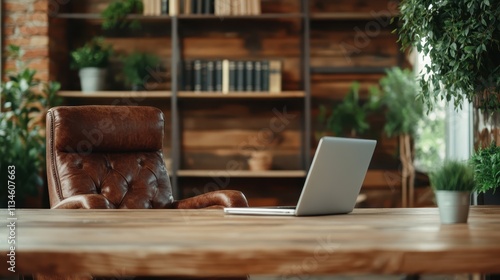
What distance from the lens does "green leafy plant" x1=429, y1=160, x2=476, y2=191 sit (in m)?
1.71

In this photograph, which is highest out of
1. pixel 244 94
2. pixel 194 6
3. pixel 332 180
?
pixel 194 6

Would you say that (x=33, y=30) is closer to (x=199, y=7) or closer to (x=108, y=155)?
(x=199, y=7)

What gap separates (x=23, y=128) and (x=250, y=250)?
3852 mm

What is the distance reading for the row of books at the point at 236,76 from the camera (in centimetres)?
520

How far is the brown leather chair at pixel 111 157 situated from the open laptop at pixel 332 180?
96 centimetres

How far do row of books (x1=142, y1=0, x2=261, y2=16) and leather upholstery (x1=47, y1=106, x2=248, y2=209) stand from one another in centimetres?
189

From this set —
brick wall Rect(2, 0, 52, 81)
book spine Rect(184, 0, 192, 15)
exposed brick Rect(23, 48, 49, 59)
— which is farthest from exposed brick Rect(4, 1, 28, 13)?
book spine Rect(184, 0, 192, 15)

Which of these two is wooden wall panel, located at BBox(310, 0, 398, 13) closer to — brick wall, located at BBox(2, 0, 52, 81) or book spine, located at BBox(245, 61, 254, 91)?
book spine, located at BBox(245, 61, 254, 91)

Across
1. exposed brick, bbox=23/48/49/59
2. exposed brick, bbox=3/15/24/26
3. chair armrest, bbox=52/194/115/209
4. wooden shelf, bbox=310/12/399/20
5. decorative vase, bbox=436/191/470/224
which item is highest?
wooden shelf, bbox=310/12/399/20

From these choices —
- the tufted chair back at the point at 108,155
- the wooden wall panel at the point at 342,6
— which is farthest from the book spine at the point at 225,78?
the tufted chair back at the point at 108,155

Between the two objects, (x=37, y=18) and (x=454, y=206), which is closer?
(x=454, y=206)

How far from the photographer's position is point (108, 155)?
339 cm

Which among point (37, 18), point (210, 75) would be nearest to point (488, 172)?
point (210, 75)

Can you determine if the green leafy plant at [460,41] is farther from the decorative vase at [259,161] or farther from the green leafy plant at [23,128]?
the green leafy plant at [23,128]
